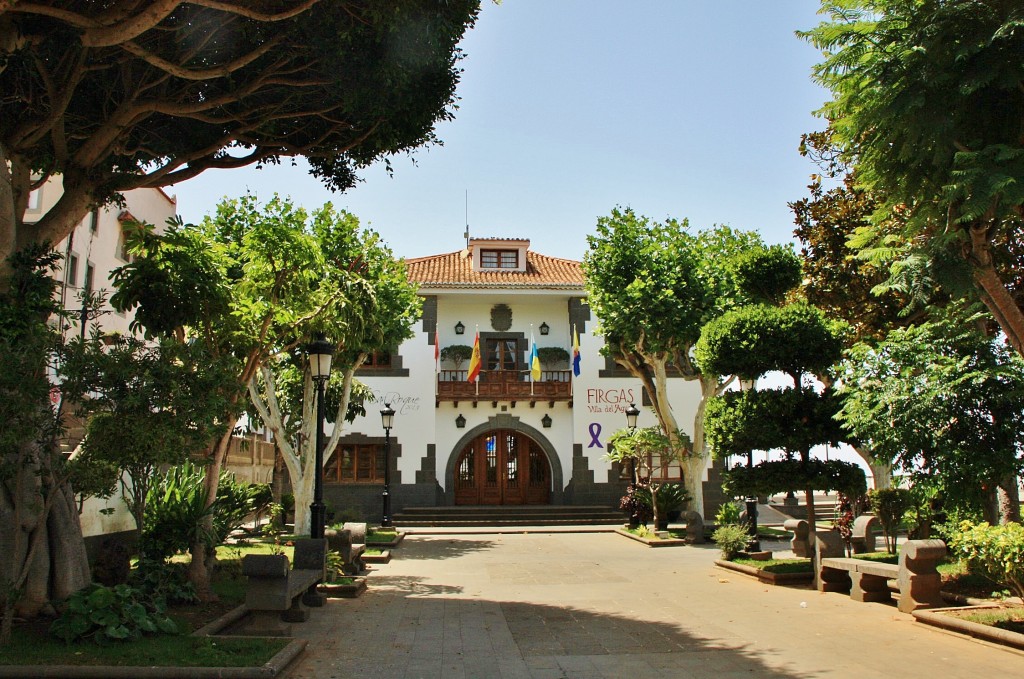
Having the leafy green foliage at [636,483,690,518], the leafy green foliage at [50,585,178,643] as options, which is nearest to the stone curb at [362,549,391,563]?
the leafy green foliage at [636,483,690,518]

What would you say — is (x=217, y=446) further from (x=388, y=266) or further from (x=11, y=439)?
(x=388, y=266)

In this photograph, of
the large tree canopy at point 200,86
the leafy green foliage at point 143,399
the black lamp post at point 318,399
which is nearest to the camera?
the leafy green foliage at point 143,399

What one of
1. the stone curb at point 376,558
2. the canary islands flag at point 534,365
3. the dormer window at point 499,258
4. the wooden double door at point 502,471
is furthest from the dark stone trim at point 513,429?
the stone curb at point 376,558

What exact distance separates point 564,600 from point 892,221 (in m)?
6.69

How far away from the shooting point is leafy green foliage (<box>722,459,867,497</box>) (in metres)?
11.7

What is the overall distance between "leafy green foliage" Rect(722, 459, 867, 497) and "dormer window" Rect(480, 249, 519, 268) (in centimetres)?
1868

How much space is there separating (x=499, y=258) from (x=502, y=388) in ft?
17.6

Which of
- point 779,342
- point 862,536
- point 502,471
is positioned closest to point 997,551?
point 779,342

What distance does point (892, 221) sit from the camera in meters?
10.7

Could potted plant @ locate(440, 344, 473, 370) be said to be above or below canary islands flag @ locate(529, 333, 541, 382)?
above

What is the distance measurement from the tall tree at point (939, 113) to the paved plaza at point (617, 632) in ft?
12.3

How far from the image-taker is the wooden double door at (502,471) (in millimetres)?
28297

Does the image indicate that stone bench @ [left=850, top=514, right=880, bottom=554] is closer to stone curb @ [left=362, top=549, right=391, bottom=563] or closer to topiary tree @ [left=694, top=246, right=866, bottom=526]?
topiary tree @ [left=694, top=246, right=866, bottom=526]

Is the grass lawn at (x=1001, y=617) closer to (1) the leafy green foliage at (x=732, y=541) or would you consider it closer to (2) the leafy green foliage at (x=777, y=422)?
(2) the leafy green foliage at (x=777, y=422)
